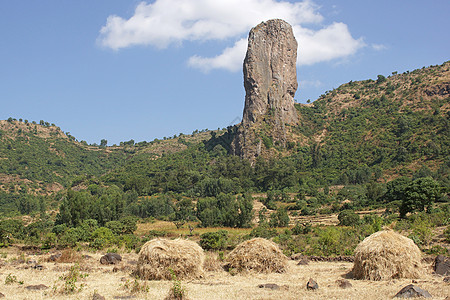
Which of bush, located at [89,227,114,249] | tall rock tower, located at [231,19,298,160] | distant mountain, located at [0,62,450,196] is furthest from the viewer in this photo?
tall rock tower, located at [231,19,298,160]

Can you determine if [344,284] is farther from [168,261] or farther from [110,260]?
[110,260]

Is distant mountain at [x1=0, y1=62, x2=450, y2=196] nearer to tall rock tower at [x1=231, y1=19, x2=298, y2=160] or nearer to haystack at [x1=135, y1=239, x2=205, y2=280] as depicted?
tall rock tower at [x1=231, y1=19, x2=298, y2=160]

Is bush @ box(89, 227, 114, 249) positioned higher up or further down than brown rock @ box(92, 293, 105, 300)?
higher up

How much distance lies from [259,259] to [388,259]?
4.29m

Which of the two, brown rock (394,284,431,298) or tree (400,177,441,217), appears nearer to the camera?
brown rock (394,284,431,298)

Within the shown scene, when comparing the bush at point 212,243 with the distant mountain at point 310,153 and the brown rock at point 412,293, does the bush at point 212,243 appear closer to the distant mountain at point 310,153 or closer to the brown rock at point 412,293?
the brown rock at point 412,293

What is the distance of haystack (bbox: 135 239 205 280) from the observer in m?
12.6

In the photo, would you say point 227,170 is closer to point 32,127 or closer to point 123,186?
point 123,186

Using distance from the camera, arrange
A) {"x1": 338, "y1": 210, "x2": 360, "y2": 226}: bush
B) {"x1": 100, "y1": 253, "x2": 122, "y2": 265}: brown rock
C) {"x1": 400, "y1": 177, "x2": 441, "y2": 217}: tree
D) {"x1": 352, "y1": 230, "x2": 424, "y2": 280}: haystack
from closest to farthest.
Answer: {"x1": 352, "y1": 230, "x2": 424, "y2": 280}: haystack, {"x1": 100, "y1": 253, "x2": 122, "y2": 265}: brown rock, {"x1": 400, "y1": 177, "x2": 441, "y2": 217}: tree, {"x1": 338, "y1": 210, "x2": 360, "y2": 226}: bush

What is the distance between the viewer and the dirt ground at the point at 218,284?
1027cm

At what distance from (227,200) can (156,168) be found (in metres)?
47.3

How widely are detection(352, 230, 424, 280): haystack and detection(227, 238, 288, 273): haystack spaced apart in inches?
110

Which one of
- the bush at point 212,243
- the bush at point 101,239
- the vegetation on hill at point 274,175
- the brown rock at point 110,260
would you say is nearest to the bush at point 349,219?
the vegetation on hill at point 274,175

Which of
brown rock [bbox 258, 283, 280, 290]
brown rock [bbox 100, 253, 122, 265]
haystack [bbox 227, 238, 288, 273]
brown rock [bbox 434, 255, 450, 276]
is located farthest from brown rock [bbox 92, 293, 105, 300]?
brown rock [bbox 434, 255, 450, 276]
